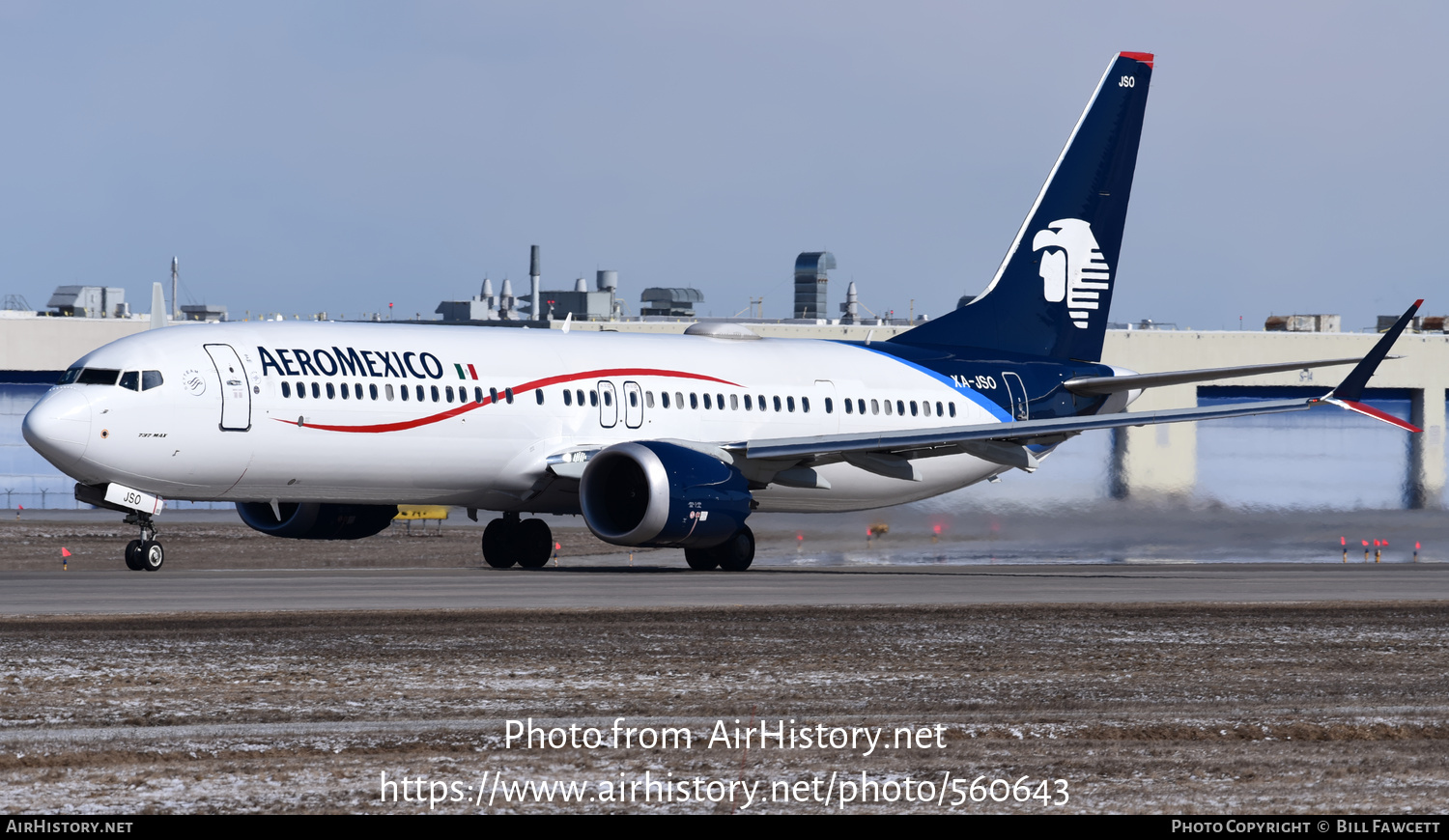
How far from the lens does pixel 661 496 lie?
26.8 m

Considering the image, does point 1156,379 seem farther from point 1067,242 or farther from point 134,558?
point 134,558

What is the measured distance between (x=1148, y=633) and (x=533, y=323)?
185 ft

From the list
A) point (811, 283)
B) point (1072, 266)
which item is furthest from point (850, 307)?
point (1072, 266)

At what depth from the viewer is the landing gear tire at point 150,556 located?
25984mm

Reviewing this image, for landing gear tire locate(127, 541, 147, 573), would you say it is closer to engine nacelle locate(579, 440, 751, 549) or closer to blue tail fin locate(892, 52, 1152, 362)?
engine nacelle locate(579, 440, 751, 549)

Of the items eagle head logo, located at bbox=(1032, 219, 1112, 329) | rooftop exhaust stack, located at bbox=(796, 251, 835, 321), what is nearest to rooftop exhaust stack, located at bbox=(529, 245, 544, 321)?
rooftop exhaust stack, located at bbox=(796, 251, 835, 321)

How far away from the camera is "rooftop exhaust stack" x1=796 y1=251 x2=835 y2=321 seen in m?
80.7

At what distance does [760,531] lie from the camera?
39.7 meters

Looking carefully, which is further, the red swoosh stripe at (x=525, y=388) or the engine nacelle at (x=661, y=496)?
the engine nacelle at (x=661, y=496)

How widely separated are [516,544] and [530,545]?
0.26m

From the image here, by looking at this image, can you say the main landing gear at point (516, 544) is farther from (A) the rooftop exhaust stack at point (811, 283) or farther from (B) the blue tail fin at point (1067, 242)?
(A) the rooftop exhaust stack at point (811, 283)

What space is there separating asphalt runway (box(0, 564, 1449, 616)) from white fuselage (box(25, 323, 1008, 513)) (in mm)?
1491

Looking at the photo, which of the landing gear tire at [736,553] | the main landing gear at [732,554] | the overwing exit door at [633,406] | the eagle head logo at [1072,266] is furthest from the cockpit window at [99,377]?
the eagle head logo at [1072,266]

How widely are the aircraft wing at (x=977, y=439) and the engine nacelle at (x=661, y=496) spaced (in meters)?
1.39
